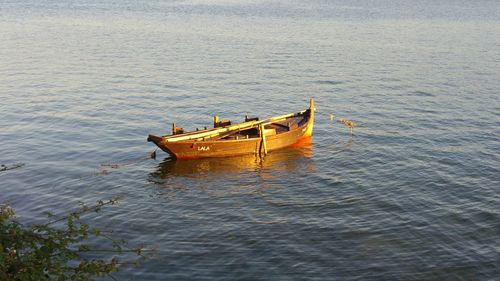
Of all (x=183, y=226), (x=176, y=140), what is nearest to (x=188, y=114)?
(x=176, y=140)

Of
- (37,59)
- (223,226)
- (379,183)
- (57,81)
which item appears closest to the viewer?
(223,226)

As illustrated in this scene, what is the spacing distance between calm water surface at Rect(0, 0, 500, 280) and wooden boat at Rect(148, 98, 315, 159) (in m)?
0.93

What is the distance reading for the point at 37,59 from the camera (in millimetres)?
70875

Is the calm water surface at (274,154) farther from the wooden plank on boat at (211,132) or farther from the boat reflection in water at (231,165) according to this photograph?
the wooden plank on boat at (211,132)

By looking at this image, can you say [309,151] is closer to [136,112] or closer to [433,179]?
[433,179]

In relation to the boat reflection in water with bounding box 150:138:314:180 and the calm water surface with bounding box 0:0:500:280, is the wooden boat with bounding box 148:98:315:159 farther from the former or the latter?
the calm water surface with bounding box 0:0:500:280

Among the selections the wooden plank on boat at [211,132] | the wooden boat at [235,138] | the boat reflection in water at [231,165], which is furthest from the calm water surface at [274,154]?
the wooden plank on boat at [211,132]

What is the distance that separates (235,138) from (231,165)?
7.30 ft

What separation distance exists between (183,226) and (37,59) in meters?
52.4

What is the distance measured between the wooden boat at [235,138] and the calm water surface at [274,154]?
0.93 metres

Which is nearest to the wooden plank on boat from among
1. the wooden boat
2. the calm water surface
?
the wooden boat

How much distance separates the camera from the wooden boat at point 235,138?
36.0 meters

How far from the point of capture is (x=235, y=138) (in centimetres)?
3753

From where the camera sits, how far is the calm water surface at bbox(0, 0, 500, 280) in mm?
25031
